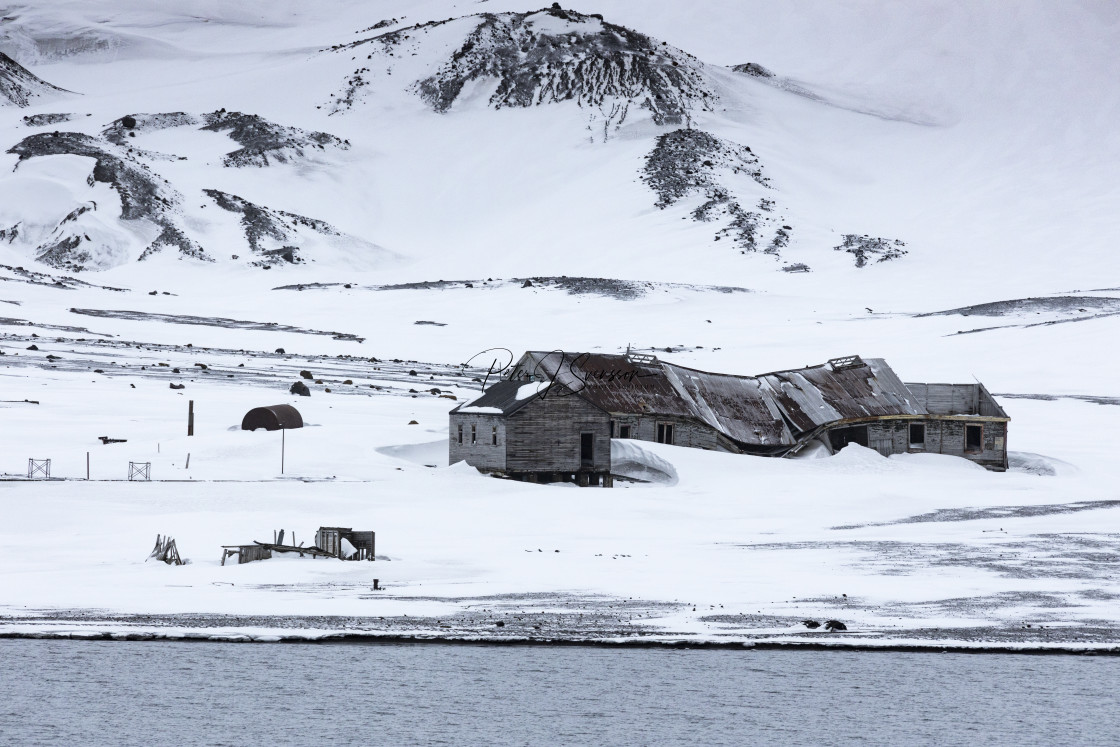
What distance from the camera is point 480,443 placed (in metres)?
49.8

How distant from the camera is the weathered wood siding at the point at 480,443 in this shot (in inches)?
1935

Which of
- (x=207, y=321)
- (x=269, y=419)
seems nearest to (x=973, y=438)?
(x=269, y=419)

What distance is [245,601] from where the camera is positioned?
96.7 feet

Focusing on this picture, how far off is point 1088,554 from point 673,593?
42.2ft

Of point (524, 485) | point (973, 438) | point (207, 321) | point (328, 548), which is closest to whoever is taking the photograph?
point (328, 548)

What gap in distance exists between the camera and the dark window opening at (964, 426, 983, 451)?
58.2 m

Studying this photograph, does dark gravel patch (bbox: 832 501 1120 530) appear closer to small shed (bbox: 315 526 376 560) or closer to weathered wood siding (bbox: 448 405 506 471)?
weathered wood siding (bbox: 448 405 506 471)

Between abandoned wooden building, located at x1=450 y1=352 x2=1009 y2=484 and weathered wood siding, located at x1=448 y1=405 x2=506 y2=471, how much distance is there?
35 mm

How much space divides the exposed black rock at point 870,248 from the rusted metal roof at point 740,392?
4245 inches

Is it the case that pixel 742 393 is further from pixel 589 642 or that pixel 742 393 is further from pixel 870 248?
pixel 870 248

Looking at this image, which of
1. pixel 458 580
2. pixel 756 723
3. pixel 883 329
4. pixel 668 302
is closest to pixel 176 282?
pixel 668 302

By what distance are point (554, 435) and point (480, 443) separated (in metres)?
2.59

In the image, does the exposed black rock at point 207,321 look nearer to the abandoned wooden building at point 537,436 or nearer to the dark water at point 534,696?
the abandoned wooden building at point 537,436

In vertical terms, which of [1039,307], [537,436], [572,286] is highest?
[572,286]
